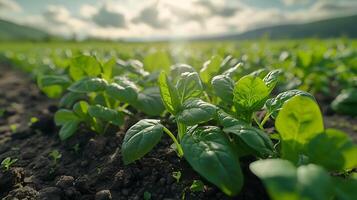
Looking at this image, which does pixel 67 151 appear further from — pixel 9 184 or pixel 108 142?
pixel 9 184

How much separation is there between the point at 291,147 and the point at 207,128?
1.57 feet

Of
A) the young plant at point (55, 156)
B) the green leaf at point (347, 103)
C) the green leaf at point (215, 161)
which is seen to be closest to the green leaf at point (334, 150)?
the green leaf at point (215, 161)

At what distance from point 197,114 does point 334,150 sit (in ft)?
2.03

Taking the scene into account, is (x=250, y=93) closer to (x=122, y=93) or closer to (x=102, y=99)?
(x=122, y=93)

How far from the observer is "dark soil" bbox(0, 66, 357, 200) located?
196 centimetres

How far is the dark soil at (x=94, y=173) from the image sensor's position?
1.96 metres

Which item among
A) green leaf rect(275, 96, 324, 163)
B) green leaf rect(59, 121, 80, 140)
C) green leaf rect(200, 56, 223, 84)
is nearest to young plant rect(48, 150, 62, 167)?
green leaf rect(59, 121, 80, 140)

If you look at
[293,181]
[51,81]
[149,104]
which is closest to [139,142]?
[149,104]

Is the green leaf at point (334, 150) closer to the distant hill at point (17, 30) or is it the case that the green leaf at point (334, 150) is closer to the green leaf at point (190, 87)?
the green leaf at point (190, 87)

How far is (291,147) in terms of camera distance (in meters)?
1.58

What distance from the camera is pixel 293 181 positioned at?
1.16 meters

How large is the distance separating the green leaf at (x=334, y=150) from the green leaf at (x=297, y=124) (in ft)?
0.16

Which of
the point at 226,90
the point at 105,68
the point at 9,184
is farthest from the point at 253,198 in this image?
the point at 105,68

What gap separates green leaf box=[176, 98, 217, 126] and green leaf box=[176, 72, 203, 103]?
24cm
